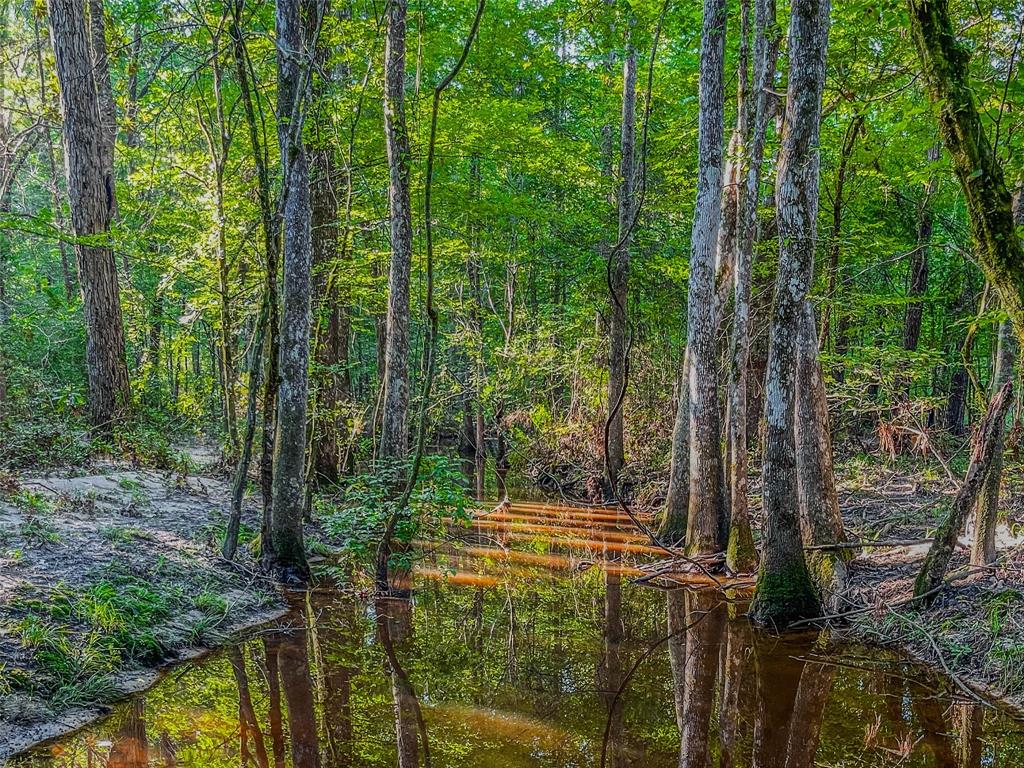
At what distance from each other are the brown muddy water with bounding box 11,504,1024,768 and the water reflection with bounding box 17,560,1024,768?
0.06 feet

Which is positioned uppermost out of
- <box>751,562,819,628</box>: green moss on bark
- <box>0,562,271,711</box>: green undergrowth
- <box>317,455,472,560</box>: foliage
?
<box>317,455,472,560</box>: foliage

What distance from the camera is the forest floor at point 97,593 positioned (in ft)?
15.8

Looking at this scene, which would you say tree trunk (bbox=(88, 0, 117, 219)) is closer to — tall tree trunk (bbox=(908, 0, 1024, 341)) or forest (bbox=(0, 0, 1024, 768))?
forest (bbox=(0, 0, 1024, 768))

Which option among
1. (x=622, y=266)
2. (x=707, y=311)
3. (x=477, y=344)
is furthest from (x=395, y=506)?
(x=477, y=344)

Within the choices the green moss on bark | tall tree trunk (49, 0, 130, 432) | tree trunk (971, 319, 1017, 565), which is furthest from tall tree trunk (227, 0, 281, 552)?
tree trunk (971, 319, 1017, 565)

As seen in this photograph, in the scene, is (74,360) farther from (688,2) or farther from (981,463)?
(981,463)

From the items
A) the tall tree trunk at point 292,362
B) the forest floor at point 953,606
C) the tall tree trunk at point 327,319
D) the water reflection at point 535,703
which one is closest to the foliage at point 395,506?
the tall tree trunk at point 292,362

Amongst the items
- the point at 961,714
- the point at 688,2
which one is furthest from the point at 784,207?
the point at 688,2

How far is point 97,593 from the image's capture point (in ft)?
19.1

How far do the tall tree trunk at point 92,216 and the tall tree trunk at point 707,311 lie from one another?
9.10 meters

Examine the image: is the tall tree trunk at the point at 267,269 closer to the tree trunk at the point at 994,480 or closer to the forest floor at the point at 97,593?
the forest floor at the point at 97,593

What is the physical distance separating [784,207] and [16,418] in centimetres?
1194

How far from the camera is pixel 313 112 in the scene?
28.2ft

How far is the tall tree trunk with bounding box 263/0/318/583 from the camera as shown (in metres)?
7.90
